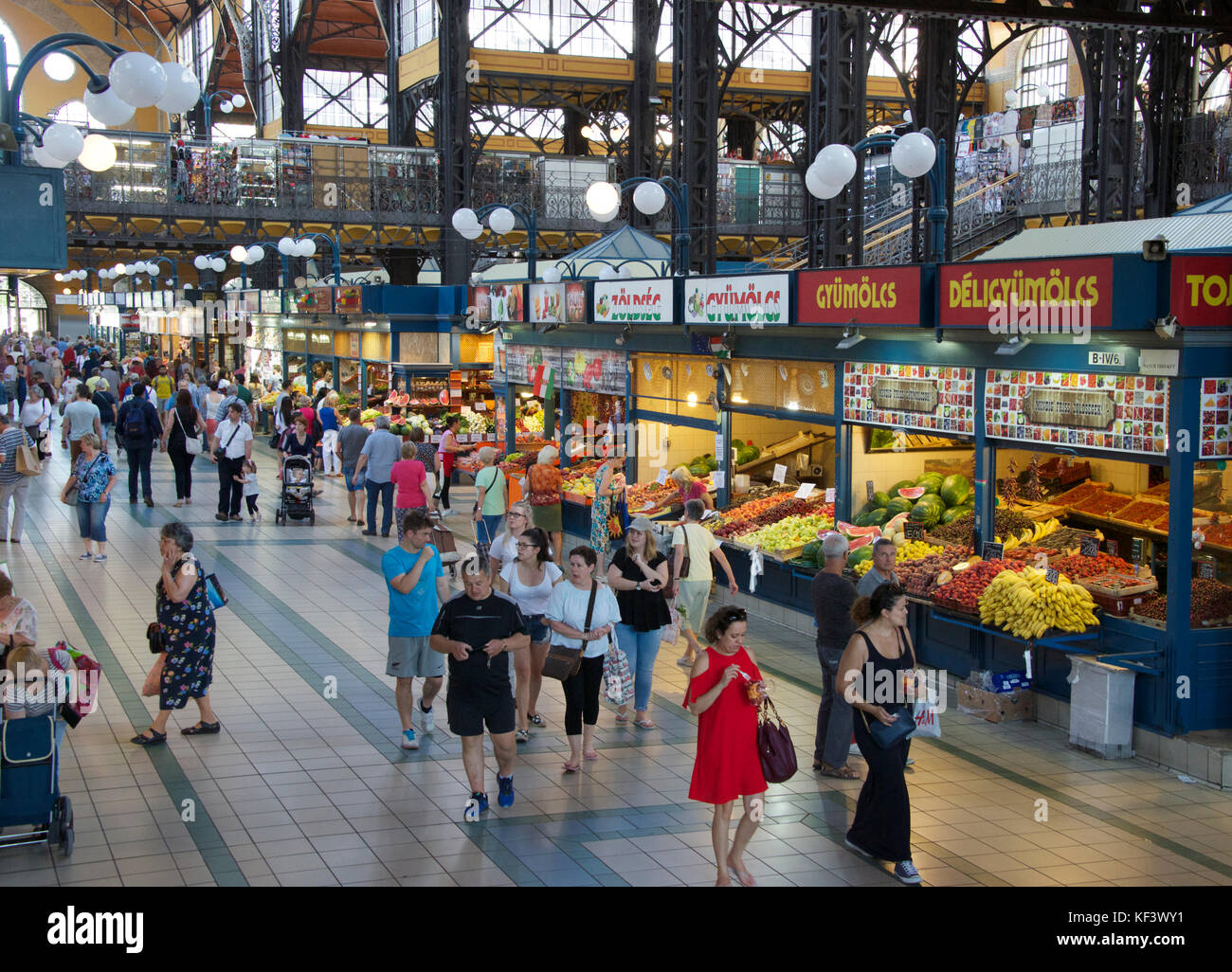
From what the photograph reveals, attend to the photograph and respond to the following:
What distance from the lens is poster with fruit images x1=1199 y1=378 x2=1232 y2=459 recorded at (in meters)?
8.62

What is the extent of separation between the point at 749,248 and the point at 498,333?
704 inches

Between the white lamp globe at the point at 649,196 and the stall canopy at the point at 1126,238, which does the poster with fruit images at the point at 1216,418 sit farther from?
the white lamp globe at the point at 649,196

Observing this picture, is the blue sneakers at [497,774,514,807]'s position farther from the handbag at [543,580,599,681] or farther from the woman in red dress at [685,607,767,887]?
the woman in red dress at [685,607,767,887]

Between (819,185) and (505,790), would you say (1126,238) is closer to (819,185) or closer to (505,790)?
(819,185)

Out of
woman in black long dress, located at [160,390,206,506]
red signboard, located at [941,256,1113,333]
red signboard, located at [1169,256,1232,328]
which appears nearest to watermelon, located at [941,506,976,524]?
red signboard, located at [941,256,1113,333]

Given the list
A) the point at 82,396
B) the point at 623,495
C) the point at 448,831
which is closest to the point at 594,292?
the point at 623,495

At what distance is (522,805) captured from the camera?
7.71 metres

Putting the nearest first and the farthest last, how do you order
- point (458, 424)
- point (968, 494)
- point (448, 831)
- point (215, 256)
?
1. point (448, 831)
2. point (968, 494)
3. point (458, 424)
4. point (215, 256)

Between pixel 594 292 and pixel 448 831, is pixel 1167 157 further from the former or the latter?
pixel 448 831

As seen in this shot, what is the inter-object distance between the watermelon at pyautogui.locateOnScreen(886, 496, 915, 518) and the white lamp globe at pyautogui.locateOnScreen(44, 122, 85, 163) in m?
7.41

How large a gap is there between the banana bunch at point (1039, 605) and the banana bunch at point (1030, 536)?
90 cm

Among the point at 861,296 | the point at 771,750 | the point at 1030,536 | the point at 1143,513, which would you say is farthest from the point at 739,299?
the point at 771,750

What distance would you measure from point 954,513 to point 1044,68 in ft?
103

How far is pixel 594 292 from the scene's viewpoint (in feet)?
53.3
